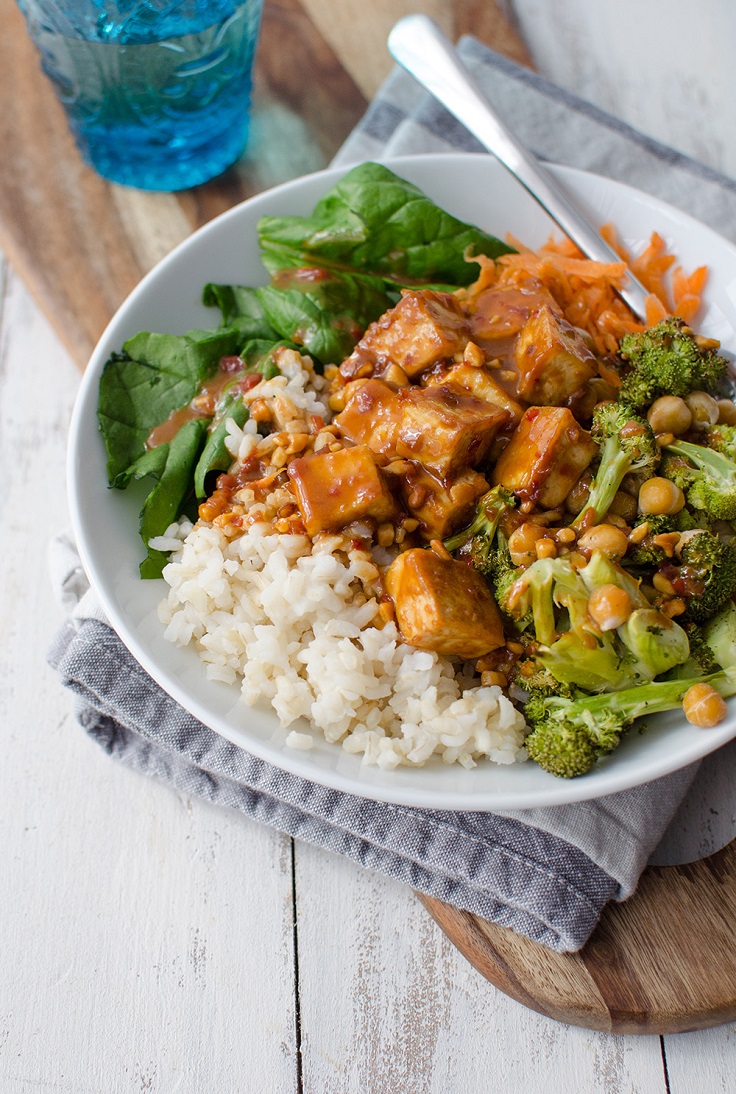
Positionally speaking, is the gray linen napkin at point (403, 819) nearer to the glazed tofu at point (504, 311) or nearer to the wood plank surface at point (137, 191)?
the wood plank surface at point (137, 191)

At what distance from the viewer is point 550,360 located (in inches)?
129

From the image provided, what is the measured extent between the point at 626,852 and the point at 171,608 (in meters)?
1.72

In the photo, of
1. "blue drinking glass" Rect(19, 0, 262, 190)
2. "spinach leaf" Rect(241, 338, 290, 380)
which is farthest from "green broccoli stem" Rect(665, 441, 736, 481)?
"blue drinking glass" Rect(19, 0, 262, 190)

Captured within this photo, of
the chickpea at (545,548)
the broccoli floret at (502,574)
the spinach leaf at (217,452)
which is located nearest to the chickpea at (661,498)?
the chickpea at (545,548)

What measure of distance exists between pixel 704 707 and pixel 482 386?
130cm

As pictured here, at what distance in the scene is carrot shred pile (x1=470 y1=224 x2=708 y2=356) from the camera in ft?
12.2

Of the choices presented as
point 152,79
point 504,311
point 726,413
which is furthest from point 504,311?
point 152,79

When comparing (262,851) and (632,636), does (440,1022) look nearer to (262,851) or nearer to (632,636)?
(262,851)

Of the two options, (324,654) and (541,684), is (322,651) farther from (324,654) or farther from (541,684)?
(541,684)

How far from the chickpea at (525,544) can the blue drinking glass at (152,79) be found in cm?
274

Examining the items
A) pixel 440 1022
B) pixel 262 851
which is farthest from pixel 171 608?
pixel 440 1022

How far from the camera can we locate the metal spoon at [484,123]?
12.8ft

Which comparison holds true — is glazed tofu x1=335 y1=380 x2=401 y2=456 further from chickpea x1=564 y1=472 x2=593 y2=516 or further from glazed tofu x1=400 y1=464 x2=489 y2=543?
chickpea x1=564 y1=472 x2=593 y2=516

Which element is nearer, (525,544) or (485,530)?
(525,544)
